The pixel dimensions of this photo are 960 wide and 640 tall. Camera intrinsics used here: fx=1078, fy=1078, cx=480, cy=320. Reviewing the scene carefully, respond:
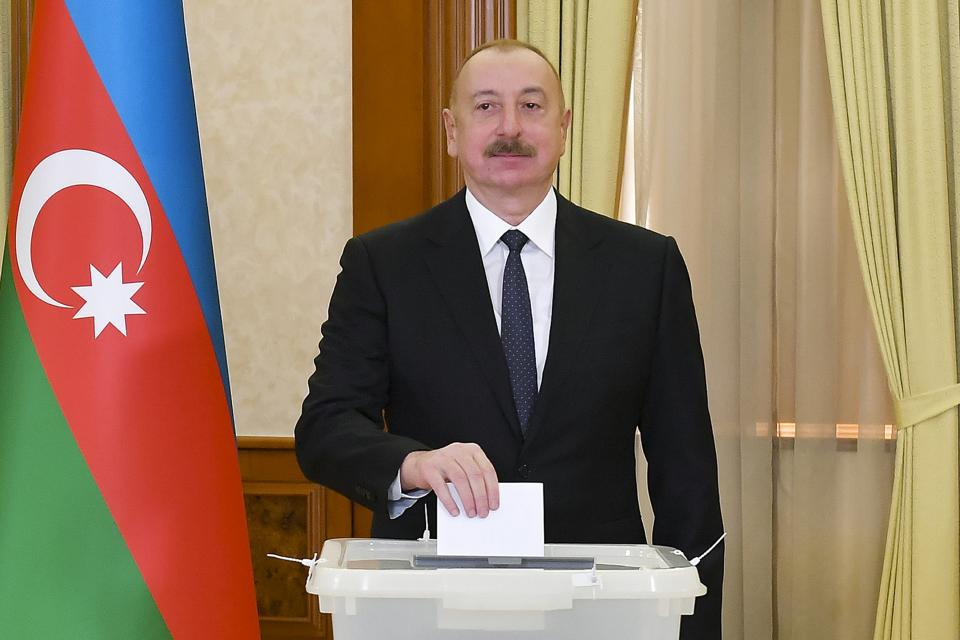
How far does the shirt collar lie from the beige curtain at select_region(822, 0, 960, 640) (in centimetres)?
168

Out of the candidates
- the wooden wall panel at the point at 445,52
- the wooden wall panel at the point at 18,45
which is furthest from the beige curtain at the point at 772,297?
the wooden wall panel at the point at 18,45

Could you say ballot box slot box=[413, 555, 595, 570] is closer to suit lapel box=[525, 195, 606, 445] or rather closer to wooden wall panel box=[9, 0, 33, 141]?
suit lapel box=[525, 195, 606, 445]

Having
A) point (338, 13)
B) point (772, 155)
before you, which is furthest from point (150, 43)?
point (772, 155)

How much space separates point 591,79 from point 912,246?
3.62ft

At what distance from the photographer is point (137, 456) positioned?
7.80 ft

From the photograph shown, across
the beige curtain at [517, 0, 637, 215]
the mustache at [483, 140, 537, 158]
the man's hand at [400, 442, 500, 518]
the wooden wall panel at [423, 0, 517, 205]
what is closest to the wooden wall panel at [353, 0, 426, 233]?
the wooden wall panel at [423, 0, 517, 205]

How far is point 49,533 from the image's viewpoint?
2318 mm

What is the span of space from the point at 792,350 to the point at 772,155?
25.3 inches

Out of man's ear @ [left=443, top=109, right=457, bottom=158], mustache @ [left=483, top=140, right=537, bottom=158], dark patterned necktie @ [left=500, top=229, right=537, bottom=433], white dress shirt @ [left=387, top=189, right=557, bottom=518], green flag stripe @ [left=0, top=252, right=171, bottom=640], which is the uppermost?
man's ear @ [left=443, top=109, right=457, bottom=158]

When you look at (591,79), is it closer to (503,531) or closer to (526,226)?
(526,226)

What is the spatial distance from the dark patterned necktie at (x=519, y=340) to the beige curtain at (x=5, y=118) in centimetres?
242

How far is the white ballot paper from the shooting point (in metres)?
1.21

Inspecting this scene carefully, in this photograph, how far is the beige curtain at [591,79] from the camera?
337cm

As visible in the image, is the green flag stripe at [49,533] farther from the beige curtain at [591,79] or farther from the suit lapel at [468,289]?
the beige curtain at [591,79]
